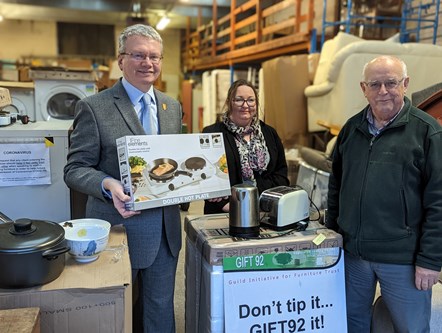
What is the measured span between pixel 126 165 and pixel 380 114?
38.5 inches

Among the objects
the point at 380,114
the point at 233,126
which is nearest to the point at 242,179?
the point at 233,126

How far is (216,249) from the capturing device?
58.6 inches

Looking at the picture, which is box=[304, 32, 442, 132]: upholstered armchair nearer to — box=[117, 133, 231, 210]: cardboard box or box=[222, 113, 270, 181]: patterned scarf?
box=[222, 113, 270, 181]: patterned scarf

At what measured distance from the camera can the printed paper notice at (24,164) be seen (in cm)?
199

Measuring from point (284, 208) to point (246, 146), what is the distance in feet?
2.15

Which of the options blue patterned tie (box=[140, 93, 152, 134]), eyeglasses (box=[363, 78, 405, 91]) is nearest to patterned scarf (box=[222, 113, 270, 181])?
blue patterned tie (box=[140, 93, 152, 134])

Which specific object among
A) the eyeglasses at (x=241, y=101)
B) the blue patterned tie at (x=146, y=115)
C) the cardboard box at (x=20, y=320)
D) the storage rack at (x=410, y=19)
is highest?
the storage rack at (x=410, y=19)

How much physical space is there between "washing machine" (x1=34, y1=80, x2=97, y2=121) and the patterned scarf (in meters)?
2.78

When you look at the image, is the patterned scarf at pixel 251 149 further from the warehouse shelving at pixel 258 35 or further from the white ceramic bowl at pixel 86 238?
the warehouse shelving at pixel 258 35

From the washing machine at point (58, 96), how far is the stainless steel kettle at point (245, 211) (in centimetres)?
336

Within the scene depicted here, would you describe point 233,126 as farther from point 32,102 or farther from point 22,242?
point 32,102

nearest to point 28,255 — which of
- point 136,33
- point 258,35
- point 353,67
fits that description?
point 136,33

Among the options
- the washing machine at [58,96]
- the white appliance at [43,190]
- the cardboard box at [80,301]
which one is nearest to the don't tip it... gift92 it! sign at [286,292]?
the cardboard box at [80,301]

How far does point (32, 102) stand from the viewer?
15.0 feet
